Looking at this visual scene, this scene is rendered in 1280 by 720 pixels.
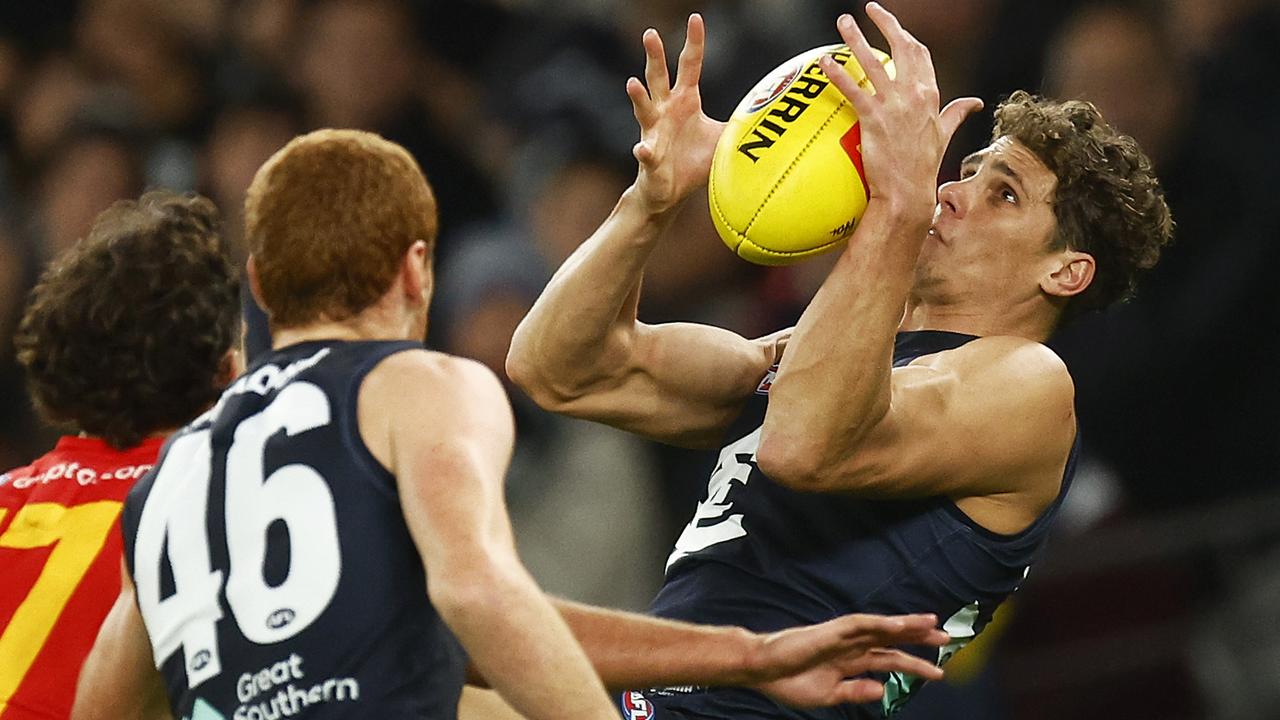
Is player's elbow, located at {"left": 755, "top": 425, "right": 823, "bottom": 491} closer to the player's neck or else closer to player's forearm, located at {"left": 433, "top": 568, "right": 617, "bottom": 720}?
the player's neck

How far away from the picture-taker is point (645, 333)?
182 inches

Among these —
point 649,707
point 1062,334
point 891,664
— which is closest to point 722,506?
point 649,707

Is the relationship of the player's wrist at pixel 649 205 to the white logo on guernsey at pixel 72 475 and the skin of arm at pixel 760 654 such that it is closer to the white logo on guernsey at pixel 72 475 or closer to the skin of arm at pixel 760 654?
the skin of arm at pixel 760 654

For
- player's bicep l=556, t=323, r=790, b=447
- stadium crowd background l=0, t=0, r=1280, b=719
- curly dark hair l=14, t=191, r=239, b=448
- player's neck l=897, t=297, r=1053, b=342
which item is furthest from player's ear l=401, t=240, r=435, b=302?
stadium crowd background l=0, t=0, r=1280, b=719

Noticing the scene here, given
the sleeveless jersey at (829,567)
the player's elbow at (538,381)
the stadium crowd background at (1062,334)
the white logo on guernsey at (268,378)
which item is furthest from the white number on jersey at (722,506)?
the stadium crowd background at (1062,334)

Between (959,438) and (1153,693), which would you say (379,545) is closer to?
(959,438)

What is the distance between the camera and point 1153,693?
7.75m

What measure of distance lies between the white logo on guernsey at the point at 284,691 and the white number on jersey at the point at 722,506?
1.30m

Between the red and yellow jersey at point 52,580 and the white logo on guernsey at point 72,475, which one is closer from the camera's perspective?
the red and yellow jersey at point 52,580

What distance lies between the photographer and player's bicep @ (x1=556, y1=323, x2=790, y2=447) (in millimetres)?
4613

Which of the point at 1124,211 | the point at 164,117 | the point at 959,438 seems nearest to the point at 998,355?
the point at 959,438

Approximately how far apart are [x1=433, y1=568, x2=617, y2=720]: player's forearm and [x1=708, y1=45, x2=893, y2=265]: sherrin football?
1264 millimetres

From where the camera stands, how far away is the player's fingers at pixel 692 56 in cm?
423

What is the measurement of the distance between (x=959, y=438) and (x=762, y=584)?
0.57 m
